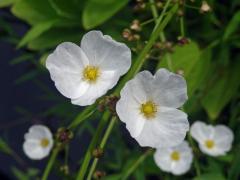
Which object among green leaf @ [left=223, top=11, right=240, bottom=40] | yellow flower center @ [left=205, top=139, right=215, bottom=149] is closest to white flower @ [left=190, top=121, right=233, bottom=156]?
yellow flower center @ [left=205, top=139, right=215, bottom=149]

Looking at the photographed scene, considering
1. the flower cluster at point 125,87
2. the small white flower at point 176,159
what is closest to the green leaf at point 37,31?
the small white flower at point 176,159

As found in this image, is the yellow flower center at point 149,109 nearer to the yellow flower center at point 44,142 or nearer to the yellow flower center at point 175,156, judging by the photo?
the yellow flower center at point 175,156

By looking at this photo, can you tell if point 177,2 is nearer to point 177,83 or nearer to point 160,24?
point 160,24

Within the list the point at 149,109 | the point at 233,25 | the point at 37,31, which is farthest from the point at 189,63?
the point at 149,109

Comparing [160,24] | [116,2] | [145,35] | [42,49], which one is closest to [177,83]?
[160,24]

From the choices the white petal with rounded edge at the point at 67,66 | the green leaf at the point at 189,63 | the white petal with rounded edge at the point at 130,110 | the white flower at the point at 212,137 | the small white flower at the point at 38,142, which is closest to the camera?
the white petal with rounded edge at the point at 130,110

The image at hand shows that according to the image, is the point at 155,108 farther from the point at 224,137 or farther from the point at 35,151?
the point at 35,151
